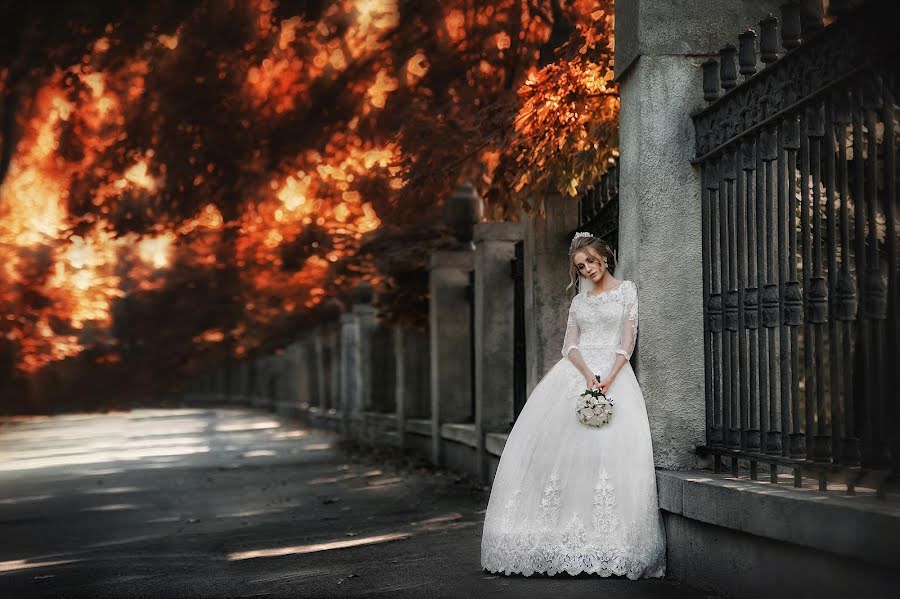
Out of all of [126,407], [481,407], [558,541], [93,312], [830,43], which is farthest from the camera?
[126,407]

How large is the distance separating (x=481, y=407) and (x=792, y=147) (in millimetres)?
8408

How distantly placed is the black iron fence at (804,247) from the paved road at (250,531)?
3.59 ft

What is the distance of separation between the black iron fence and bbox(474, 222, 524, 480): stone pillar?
275 inches

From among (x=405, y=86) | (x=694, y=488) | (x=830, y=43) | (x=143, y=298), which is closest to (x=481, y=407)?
Result: (x=405, y=86)

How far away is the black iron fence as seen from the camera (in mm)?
5164

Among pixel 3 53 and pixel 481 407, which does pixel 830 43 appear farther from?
pixel 3 53

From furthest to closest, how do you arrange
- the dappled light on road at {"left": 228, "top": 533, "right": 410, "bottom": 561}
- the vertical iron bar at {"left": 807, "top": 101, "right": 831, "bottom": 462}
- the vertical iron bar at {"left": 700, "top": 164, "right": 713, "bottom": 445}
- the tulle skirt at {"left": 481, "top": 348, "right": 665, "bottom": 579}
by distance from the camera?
the dappled light on road at {"left": 228, "top": 533, "right": 410, "bottom": 561} < the vertical iron bar at {"left": 700, "top": 164, "right": 713, "bottom": 445} < the tulle skirt at {"left": 481, "top": 348, "right": 665, "bottom": 579} < the vertical iron bar at {"left": 807, "top": 101, "right": 831, "bottom": 462}

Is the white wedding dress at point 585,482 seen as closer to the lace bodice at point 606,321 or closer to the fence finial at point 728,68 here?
the lace bodice at point 606,321

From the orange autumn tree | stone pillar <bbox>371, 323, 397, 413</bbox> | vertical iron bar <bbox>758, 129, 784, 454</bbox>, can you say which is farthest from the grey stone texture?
stone pillar <bbox>371, 323, 397, 413</bbox>

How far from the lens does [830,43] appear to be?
562 centimetres

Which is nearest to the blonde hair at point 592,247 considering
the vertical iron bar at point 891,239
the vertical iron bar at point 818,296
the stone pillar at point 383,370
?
the vertical iron bar at point 818,296

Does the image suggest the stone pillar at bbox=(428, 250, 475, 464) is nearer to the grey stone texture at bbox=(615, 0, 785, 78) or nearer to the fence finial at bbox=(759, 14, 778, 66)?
the grey stone texture at bbox=(615, 0, 785, 78)

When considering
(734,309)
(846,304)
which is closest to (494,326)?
(734,309)

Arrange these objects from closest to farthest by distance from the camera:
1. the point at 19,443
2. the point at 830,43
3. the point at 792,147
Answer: the point at 830,43 < the point at 792,147 < the point at 19,443
